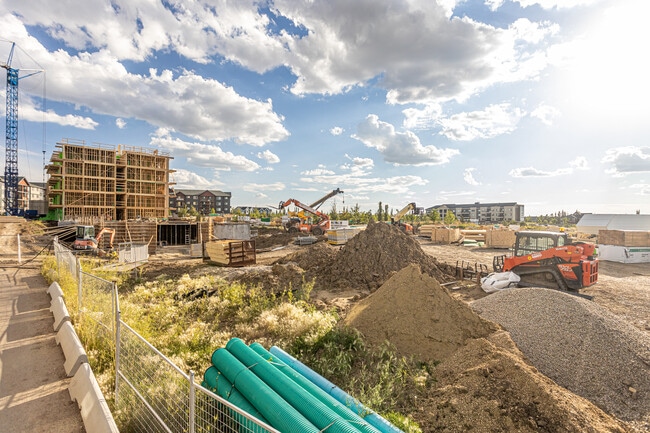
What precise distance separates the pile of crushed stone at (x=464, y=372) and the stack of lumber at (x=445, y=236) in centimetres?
3075

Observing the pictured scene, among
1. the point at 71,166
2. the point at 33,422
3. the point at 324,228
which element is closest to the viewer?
the point at 33,422

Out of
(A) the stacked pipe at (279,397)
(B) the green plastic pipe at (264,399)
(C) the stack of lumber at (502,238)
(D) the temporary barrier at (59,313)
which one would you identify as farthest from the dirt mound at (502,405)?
(C) the stack of lumber at (502,238)

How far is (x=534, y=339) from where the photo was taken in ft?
26.6

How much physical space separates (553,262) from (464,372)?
9954 mm

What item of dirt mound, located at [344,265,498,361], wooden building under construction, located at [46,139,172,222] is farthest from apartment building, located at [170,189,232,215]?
dirt mound, located at [344,265,498,361]

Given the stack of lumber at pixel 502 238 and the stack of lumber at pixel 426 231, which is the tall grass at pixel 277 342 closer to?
the stack of lumber at pixel 502 238

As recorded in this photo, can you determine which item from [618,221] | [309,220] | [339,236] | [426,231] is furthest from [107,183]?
[618,221]

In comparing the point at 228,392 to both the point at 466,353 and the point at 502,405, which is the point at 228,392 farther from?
the point at 466,353

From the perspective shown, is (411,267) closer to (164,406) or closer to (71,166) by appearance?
(164,406)

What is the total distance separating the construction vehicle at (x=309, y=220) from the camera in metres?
41.8

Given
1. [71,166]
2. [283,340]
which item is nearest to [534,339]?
[283,340]

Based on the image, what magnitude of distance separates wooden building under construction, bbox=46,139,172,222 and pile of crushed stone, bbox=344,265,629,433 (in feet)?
149

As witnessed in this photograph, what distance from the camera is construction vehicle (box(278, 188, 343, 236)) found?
41750 millimetres

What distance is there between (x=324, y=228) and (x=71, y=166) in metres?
38.6
